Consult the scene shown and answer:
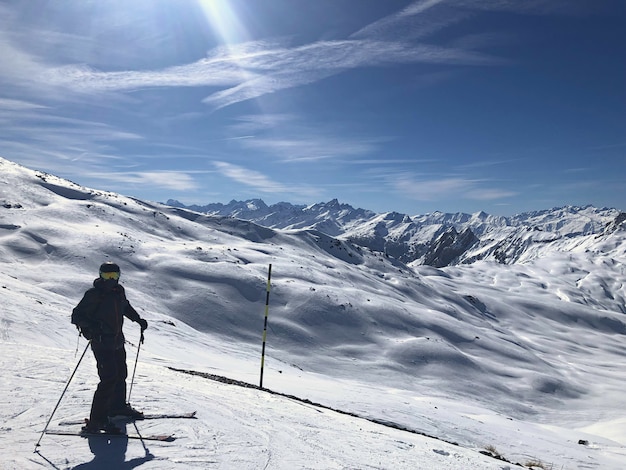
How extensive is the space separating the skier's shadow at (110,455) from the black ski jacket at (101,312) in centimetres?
161

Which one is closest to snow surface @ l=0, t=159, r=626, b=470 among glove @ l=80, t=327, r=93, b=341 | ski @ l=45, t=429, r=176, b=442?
ski @ l=45, t=429, r=176, b=442

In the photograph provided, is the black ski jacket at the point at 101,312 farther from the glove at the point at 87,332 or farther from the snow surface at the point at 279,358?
the snow surface at the point at 279,358

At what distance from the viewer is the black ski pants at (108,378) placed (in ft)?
24.1

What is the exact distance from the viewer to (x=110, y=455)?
256 inches

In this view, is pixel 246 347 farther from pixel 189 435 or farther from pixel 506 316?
pixel 506 316

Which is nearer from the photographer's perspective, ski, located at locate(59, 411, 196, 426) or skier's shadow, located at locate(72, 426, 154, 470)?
skier's shadow, located at locate(72, 426, 154, 470)

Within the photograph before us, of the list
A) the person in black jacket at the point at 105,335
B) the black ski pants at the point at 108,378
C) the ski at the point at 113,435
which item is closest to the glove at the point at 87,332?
the person in black jacket at the point at 105,335

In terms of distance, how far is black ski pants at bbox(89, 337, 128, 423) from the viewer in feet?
24.1

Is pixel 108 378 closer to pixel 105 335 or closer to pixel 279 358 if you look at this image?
pixel 105 335

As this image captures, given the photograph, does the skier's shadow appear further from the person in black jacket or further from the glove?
the glove

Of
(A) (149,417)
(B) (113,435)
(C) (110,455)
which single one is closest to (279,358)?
(A) (149,417)

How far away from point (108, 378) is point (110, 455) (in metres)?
1.46

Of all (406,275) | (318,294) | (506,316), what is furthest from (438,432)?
(506,316)

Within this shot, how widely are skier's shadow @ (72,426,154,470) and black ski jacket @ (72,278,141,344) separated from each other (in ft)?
5.29
